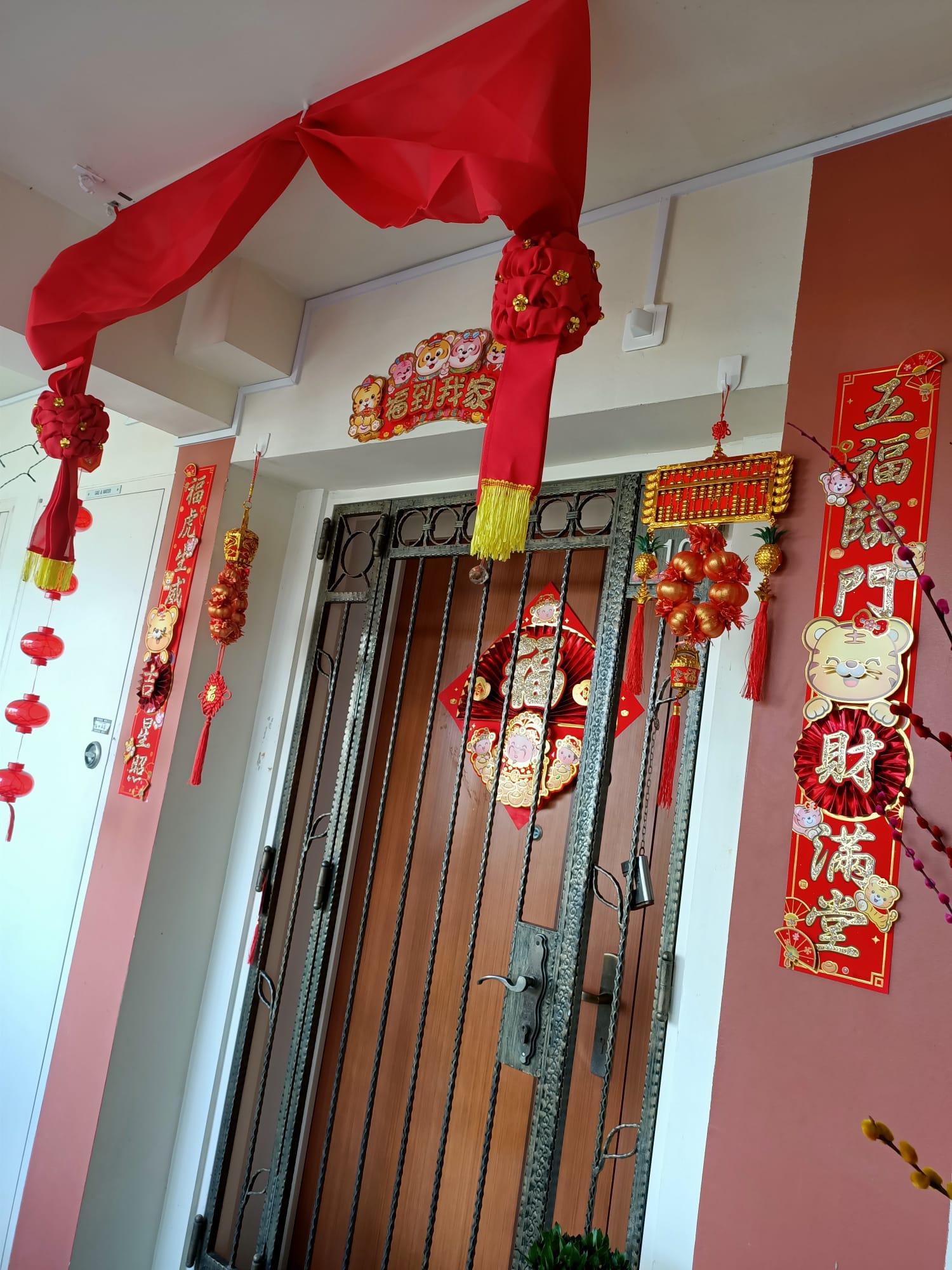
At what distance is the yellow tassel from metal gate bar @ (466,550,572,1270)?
726mm

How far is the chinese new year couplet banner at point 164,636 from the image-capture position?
2625 millimetres

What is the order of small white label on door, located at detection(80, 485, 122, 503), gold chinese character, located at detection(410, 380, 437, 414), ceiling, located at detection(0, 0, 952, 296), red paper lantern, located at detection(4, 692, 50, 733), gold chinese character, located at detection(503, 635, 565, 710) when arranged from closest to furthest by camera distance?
1. ceiling, located at detection(0, 0, 952, 296)
2. gold chinese character, located at detection(410, 380, 437, 414)
3. gold chinese character, located at detection(503, 635, 565, 710)
4. red paper lantern, located at detection(4, 692, 50, 733)
5. small white label on door, located at detection(80, 485, 122, 503)

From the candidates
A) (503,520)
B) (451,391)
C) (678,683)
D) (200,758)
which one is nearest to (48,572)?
(200,758)

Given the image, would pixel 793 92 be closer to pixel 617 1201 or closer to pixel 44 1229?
pixel 617 1201

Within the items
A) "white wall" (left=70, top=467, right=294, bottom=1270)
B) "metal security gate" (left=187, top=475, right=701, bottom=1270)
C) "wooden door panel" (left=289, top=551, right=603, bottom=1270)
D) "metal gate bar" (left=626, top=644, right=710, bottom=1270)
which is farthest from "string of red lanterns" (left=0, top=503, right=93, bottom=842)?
"metal gate bar" (left=626, top=644, right=710, bottom=1270)

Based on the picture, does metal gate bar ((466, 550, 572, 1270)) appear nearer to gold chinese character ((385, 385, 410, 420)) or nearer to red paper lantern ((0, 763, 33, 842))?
gold chinese character ((385, 385, 410, 420))

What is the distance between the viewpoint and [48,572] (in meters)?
2.13

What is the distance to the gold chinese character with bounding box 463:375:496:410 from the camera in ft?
6.82

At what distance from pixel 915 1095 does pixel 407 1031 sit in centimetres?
149

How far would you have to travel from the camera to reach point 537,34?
143 cm

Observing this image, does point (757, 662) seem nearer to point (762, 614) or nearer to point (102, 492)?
point (762, 614)

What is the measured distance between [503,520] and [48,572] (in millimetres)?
1305

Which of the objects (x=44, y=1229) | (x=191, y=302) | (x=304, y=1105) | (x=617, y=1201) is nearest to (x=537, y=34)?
(x=191, y=302)

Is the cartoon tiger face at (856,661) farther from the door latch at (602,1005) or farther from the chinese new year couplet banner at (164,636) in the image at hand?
the chinese new year couplet banner at (164,636)
